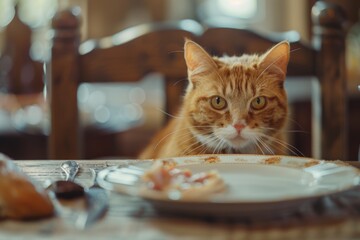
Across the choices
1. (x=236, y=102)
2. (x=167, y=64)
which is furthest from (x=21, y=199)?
(x=167, y=64)

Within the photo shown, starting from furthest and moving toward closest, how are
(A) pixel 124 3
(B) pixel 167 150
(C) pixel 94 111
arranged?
1. (A) pixel 124 3
2. (C) pixel 94 111
3. (B) pixel 167 150

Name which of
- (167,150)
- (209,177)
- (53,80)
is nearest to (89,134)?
(53,80)

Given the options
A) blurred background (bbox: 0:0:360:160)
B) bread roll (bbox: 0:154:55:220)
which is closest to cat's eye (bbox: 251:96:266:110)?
bread roll (bbox: 0:154:55:220)

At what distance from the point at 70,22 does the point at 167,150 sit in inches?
13.4

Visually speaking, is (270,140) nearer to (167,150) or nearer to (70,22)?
(167,150)

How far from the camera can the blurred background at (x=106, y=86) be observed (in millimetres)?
2422

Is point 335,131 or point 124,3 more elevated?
point 124,3

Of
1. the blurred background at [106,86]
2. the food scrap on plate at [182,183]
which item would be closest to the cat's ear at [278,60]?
the food scrap on plate at [182,183]

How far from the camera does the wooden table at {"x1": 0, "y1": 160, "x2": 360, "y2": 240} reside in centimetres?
43

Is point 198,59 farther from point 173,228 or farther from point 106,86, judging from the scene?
point 106,86

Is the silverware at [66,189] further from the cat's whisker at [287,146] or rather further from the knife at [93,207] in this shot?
the cat's whisker at [287,146]

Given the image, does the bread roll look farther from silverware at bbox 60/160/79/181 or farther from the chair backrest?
the chair backrest

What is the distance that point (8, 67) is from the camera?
313 centimetres

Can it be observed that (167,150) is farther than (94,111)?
No
